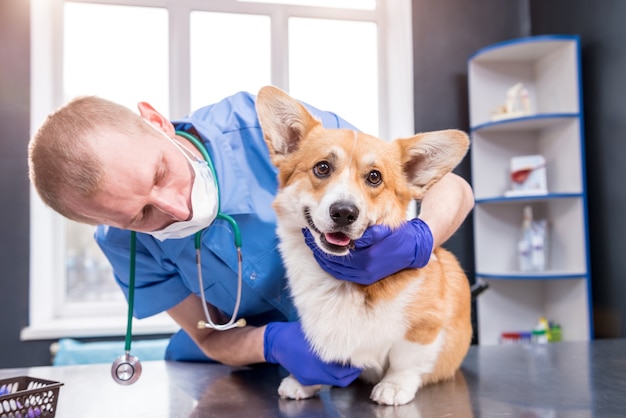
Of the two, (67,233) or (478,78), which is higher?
(478,78)

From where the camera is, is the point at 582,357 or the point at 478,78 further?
the point at 478,78

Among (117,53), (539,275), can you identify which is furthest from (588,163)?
(117,53)

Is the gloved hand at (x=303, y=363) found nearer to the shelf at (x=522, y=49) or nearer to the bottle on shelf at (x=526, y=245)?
the bottle on shelf at (x=526, y=245)

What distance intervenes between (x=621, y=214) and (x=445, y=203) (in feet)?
6.86

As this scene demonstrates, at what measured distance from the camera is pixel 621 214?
288 cm

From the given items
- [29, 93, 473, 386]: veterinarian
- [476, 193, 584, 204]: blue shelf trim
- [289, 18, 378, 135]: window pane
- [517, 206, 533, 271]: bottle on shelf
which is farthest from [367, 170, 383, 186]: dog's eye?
[289, 18, 378, 135]: window pane

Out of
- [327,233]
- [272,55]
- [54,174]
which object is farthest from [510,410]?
[272,55]

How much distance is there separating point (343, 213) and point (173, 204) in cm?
38

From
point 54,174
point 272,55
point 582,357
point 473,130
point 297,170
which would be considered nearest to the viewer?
point 54,174

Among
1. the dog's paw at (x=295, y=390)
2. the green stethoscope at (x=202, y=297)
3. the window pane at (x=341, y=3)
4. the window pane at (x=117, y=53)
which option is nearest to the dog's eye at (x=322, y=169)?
the green stethoscope at (x=202, y=297)

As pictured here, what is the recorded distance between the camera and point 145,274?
1.39m

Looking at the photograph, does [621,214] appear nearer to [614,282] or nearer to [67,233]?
[614,282]

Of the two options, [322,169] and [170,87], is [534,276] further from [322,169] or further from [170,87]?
[170,87]

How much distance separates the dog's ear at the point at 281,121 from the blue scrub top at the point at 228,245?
6.6 inches
